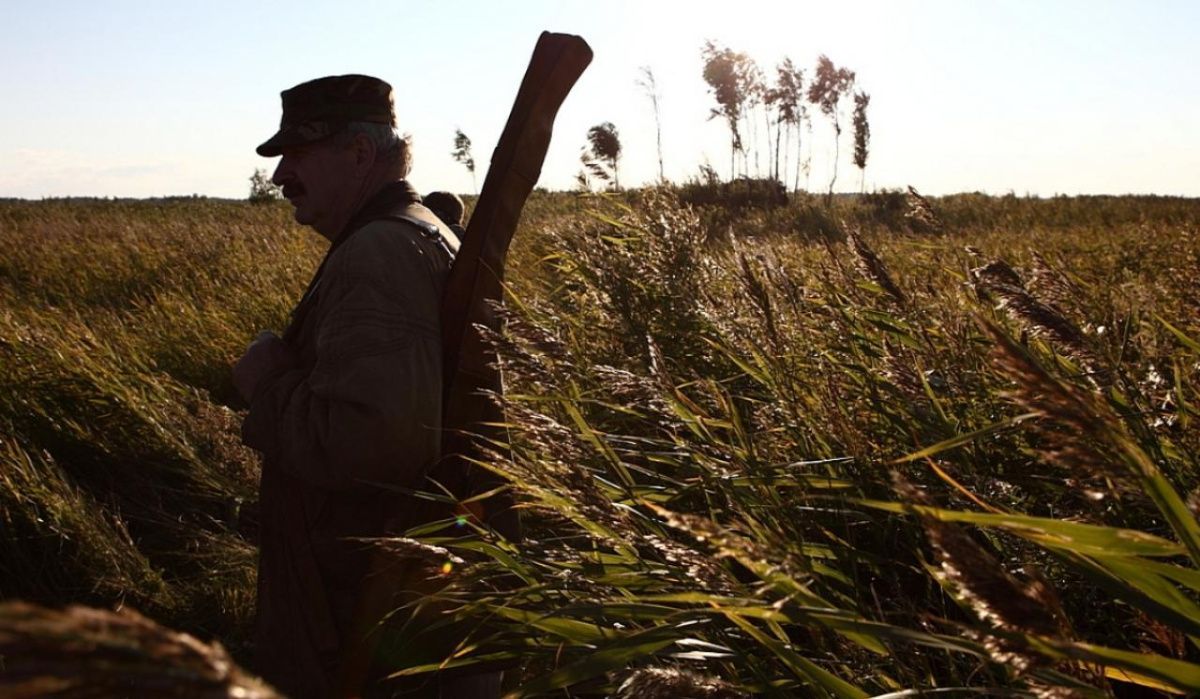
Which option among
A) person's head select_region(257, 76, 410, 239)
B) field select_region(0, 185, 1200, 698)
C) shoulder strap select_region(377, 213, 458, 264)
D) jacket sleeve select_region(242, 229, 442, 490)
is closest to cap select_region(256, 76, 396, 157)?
person's head select_region(257, 76, 410, 239)

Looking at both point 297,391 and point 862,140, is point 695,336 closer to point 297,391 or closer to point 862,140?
point 297,391

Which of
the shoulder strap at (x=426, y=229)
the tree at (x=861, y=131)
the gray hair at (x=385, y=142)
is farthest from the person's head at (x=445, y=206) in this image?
the tree at (x=861, y=131)

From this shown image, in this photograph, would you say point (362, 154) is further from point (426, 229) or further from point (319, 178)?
point (426, 229)

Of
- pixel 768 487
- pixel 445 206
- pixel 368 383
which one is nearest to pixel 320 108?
pixel 445 206

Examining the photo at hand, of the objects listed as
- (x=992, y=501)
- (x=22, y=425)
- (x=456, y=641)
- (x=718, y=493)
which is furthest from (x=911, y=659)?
(x=22, y=425)

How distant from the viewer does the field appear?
3.85ft

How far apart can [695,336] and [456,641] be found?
62.5 inches

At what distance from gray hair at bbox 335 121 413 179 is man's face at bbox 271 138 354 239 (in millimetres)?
54

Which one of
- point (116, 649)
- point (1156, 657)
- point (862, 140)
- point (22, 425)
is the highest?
point (862, 140)

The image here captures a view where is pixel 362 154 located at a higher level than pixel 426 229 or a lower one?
higher

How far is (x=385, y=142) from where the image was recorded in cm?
297

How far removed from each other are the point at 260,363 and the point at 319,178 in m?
0.62

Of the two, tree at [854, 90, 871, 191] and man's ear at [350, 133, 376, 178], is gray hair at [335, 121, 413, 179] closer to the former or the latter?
man's ear at [350, 133, 376, 178]

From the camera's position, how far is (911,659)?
163cm
